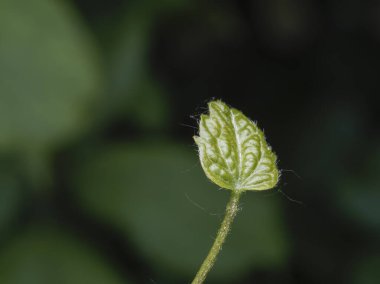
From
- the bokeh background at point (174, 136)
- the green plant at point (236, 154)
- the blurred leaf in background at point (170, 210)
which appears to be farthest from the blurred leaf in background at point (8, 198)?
the green plant at point (236, 154)

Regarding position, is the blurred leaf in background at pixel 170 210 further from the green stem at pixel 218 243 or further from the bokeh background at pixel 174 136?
the green stem at pixel 218 243

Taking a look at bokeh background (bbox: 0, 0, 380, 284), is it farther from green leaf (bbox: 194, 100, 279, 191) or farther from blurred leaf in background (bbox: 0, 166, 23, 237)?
green leaf (bbox: 194, 100, 279, 191)

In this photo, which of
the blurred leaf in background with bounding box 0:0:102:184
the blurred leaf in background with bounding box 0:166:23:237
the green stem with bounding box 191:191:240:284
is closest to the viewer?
the green stem with bounding box 191:191:240:284

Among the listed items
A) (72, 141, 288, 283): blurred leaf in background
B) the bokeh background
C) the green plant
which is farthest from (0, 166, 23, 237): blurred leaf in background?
the green plant

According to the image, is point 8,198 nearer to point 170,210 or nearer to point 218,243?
point 170,210

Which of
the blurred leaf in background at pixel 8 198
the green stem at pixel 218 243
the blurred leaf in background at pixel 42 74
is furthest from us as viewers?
the blurred leaf in background at pixel 8 198

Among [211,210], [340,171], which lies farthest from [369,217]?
[211,210]
